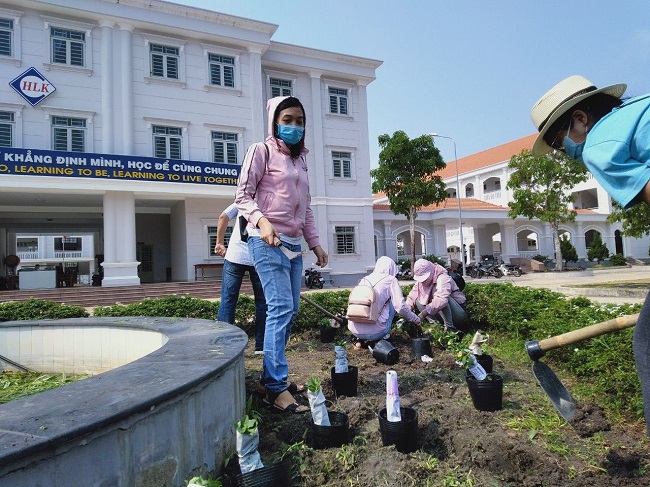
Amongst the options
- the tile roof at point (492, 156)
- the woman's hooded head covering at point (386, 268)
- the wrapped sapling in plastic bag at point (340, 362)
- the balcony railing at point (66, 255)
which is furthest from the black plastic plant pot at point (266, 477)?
the balcony railing at point (66, 255)

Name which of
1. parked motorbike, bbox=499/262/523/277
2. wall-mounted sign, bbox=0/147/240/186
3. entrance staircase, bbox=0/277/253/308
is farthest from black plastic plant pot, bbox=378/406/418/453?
parked motorbike, bbox=499/262/523/277

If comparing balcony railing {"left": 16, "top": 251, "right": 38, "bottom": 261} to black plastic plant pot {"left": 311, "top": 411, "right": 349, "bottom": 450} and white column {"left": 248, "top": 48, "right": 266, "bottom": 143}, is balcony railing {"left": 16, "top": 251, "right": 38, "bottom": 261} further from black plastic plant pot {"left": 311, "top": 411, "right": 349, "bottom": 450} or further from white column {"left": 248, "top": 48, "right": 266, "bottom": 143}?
black plastic plant pot {"left": 311, "top": 411, "right": 349, "bottom": 450}

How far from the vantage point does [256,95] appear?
15828mm

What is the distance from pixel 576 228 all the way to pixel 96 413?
33.8 m

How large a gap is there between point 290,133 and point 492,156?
38.9 metres

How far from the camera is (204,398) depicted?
4.95ft

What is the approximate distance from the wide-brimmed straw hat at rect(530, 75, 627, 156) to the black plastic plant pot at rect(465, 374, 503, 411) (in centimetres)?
142

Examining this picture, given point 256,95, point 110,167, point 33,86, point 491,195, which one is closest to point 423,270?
point 110,167

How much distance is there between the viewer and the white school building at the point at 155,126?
42.4 ft

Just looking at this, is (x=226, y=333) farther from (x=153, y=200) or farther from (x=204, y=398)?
(x=153, y=200)

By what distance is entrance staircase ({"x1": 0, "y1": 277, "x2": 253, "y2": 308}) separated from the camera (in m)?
12.0

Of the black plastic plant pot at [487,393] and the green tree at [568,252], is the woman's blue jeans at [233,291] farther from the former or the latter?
the green tree at [568,252]

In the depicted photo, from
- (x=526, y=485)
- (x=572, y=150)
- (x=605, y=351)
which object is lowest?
(x=526, y=485)

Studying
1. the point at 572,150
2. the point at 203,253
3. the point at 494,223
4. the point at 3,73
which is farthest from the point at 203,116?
the point at 494,223
